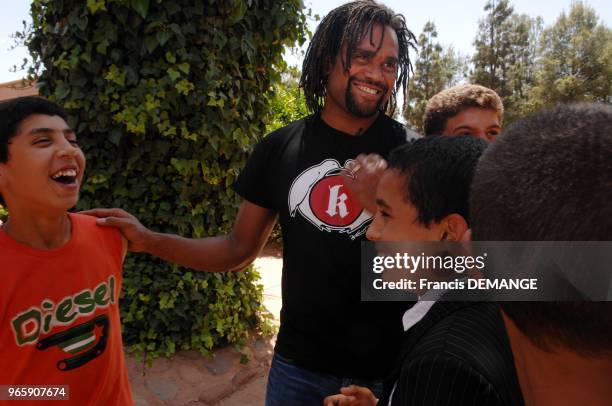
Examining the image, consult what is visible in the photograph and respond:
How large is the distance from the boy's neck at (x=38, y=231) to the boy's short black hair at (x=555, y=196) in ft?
5.43

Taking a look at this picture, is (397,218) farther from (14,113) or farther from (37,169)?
(14,113)

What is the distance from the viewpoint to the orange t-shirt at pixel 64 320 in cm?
164

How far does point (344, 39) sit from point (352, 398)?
141 centimetres

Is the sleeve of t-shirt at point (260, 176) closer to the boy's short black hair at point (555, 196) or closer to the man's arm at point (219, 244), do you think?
the man's arm at point (219, 244)

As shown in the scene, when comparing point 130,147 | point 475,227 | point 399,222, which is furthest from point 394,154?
point 130,147

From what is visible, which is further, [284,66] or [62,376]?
[284,66]

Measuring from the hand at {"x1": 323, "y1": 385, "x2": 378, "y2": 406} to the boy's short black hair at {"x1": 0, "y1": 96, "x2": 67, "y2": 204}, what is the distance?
1467mm

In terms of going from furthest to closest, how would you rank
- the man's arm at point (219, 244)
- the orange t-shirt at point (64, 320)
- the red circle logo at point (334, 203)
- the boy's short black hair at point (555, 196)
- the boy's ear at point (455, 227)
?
1. the man's arm at point (219, 244)
2. the red circle logo at point (334, 203)
3. the orange t-shirt at point (64, 320)
4. the boy's ear at point (455, 227)
5. the boy's short black hair at point (555, 196)

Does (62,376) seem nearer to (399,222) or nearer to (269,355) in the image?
(399,222)

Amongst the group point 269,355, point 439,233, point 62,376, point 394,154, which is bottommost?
point 269,355

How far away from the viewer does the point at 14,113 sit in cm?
187

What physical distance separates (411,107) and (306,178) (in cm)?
2545

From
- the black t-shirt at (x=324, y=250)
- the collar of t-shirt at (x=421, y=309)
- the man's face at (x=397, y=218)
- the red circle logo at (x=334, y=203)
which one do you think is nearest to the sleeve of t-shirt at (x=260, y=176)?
the black t-shirt at (x=324, y=250)

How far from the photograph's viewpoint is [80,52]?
3.25 meters
